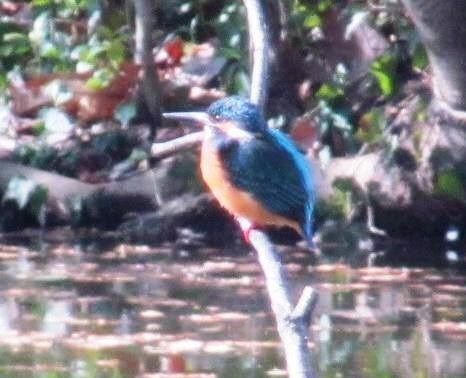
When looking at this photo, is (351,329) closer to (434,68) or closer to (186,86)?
(434,68)

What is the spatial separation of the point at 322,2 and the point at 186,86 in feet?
3.80

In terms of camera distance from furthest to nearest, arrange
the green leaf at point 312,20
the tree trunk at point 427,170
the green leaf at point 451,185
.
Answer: the green leaf at point 312,20, the green leaf at point 451,185, the tree trunk at point 427,170

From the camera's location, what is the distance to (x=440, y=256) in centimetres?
883

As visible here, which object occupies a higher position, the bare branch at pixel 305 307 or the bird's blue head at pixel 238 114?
the bird's blue head at pixel 238 114

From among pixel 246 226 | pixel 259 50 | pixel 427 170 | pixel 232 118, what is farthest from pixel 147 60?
pixel 259 50

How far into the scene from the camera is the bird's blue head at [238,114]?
4546 mm

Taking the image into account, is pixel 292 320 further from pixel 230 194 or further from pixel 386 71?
pixel 386 71

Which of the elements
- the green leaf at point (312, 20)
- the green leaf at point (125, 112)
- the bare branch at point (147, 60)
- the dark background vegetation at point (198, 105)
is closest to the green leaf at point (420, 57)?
the dark background vegetation at point (198, 105)

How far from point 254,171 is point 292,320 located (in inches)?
79.6

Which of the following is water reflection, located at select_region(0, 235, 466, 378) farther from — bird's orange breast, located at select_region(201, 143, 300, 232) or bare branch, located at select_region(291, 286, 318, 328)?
bare branch, located at select_region(291, 286, 318, 328)

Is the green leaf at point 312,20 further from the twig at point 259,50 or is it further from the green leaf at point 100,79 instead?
the twig at point 259,50

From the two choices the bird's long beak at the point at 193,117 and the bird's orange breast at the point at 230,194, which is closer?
the bird's long beak at the point at 193,117

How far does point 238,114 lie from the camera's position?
183 inches

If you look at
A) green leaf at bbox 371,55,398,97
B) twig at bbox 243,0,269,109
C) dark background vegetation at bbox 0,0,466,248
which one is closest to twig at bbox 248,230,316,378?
twig at bbox 243,0,269,109
